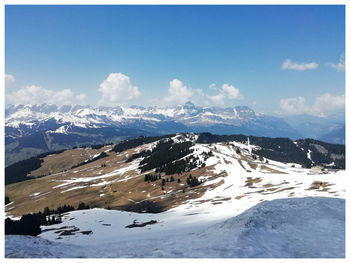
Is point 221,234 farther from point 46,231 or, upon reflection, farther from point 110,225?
point 46,231

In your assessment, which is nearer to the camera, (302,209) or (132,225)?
(302,209)

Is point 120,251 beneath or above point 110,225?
above

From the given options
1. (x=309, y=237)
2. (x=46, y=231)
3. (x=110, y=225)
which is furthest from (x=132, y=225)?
(x=309, y=237)

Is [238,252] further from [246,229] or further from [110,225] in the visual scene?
[110,225]

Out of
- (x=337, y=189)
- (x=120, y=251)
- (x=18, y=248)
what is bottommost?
(x=337, y=189)

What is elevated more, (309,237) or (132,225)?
(309,237)

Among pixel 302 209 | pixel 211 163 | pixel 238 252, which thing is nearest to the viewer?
pixel 238 252

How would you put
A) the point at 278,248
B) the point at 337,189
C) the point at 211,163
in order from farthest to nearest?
the point at 211,163 → the point at 337,189 → the point at 278,248

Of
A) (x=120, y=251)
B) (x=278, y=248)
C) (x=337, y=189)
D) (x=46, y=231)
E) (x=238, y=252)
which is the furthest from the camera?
(x=337, y=189)

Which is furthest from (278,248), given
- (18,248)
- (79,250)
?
(18,248)
